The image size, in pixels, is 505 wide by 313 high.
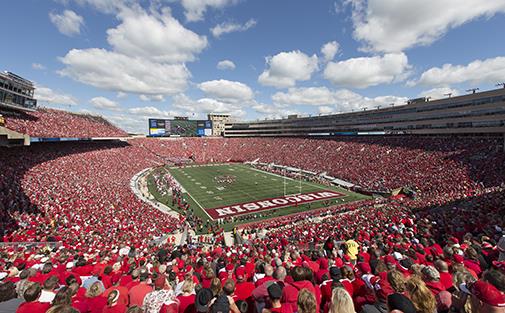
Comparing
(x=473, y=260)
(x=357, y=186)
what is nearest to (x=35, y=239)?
(x=473, y=260)

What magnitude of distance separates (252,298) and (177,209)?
1077 inches

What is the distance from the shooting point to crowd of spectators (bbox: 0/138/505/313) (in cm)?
376

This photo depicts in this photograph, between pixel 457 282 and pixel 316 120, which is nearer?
pixel 457 282

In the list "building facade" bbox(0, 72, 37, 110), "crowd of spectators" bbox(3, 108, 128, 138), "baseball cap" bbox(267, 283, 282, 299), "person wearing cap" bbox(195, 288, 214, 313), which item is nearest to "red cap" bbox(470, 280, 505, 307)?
"baseball cap" bbox(267, 283, 282, 299)

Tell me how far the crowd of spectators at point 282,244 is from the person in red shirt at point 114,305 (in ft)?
0.08

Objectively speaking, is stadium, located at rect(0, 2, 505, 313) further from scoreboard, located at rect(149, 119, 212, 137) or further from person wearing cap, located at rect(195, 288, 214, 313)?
scoreboard, located at rect(149, 119, 212, 137)

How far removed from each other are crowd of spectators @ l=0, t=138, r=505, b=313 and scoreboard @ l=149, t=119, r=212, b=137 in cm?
Answer: 2614

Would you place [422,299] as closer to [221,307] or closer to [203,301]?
[221,307]

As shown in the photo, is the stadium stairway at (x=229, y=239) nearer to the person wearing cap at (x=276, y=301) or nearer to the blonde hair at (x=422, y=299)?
the person wearing cap at (x=276, y=301)

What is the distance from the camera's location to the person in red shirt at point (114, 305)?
3715 mm

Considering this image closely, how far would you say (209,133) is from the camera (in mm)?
95625

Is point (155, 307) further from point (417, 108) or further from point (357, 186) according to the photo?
point (417, 108)

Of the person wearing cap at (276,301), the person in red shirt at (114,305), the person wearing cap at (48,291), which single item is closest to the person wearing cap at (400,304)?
the person wearing cap at (276,301)

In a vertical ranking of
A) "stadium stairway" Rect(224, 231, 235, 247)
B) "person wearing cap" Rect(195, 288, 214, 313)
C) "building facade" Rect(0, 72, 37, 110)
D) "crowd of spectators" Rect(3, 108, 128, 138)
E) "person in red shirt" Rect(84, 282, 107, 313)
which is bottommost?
"stadium stairway" Rect(224, 231, 235, 247)
